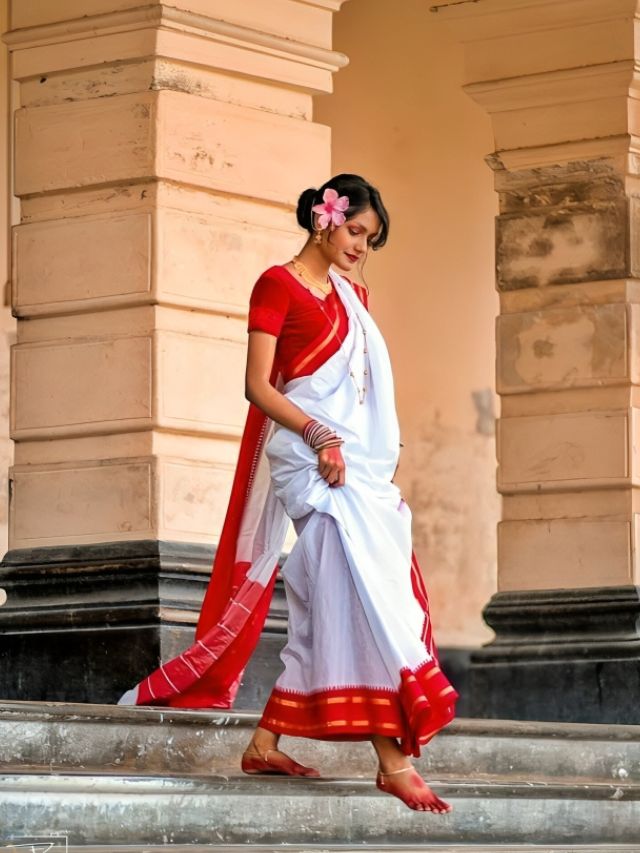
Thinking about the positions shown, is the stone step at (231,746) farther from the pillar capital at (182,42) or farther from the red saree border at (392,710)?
the pillar capital at (182,42)

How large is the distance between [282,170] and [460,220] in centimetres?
431

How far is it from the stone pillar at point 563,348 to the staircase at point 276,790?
2521 millimetres

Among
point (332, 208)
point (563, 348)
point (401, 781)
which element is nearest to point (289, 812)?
point (401, 781)

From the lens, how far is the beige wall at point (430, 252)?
12914mm

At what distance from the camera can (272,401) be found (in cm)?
620

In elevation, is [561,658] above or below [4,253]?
below

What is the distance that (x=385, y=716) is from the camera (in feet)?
19.6

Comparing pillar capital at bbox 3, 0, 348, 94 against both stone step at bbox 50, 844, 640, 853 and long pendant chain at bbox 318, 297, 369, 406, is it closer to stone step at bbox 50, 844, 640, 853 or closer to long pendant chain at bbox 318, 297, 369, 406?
long pendant chain at bbox 318, 297, 369, 406

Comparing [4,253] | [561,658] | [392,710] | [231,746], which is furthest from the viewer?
[4,253]

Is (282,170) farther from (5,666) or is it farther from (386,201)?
(386,201)

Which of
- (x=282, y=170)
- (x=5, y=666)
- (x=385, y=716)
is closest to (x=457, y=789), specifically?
(x=385, y=716)

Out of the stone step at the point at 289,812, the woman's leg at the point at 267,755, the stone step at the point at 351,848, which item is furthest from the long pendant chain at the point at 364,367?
the stone step at the point at 351,848

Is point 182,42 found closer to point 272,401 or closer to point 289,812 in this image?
point 272,401

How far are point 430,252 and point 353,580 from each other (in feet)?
23.1
